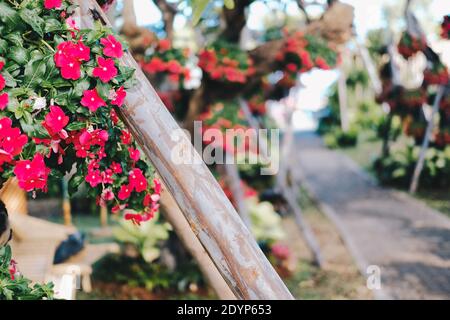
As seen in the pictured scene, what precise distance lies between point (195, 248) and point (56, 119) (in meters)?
1.91

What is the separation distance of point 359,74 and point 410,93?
1112cm

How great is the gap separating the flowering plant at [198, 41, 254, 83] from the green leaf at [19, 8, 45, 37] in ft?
14.9

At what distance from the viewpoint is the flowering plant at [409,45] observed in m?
11.5

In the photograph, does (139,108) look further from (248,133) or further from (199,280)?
(248,133)

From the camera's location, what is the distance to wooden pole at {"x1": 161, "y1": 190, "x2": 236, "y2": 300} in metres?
3.82

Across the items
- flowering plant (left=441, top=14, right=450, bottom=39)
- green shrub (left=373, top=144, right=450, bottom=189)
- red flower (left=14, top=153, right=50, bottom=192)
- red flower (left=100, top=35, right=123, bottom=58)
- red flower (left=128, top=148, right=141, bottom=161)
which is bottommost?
green shrub (left=373, top=144, right=450, bottom=189)

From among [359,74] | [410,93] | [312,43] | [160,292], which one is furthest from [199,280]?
[359,74]

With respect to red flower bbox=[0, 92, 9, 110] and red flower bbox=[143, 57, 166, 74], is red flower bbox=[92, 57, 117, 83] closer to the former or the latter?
red flower bbox=[0, 92, 9, 110]

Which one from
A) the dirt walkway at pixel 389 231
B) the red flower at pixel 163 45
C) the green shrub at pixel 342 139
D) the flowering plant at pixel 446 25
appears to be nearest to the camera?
the flowering plant at pixel 446 25

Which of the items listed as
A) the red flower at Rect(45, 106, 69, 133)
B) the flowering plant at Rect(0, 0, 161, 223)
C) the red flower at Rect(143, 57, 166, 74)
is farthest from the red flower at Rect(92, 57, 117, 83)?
the red flower at Rect(143, 57, 166, 74)

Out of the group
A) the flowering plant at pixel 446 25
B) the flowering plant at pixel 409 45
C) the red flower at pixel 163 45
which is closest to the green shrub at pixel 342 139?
the flowering plant at pixel 409 45

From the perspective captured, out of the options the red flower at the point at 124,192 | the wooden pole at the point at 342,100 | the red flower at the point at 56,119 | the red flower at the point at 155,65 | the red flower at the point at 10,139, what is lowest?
the wooden pole at the point at 342,100

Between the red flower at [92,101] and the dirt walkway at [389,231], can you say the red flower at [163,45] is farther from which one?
the red flower at [92,101]

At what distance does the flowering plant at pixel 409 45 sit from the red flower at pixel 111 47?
35.1 feet
